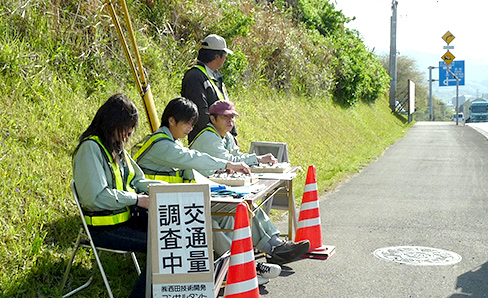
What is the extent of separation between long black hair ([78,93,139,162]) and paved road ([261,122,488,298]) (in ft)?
6.44

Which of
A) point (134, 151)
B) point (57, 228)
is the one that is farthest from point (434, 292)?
point (57, 228)

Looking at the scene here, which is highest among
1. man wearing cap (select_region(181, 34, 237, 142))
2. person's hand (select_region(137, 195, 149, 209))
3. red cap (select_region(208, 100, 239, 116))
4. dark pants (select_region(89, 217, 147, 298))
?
man wearing cap (select_region(181, 34, 237, 142))

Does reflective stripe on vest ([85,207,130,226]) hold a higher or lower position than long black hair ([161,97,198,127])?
lower

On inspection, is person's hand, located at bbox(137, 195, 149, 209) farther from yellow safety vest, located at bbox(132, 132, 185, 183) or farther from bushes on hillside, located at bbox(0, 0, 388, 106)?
bushes on hillside, located at bbox(0, 0, 388, 106)

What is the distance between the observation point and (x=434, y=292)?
541 centimetres

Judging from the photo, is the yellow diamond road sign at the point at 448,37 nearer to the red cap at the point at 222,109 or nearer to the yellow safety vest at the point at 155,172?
the red cap at the point at 222,109

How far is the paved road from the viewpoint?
18.2 ft

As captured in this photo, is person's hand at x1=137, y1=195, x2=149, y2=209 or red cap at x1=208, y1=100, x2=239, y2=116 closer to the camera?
person's hand at x1=137, y1=195, x2=149, y2=209

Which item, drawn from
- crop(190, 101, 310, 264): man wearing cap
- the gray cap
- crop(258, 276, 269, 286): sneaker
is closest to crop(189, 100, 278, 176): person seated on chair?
crop(190, 101, 310, 264): man wearing cap

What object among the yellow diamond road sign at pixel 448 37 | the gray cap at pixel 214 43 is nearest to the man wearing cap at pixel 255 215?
the gray cap at pixel 214 43

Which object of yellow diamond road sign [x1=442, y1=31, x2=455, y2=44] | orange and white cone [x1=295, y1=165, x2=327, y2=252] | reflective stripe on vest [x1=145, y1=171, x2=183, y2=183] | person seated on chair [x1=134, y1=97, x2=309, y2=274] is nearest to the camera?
person seated on chair [x1=134, y1=97, x2=309, y2=274]

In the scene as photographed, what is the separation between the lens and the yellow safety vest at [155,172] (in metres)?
5.20

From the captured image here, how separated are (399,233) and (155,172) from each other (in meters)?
3.71

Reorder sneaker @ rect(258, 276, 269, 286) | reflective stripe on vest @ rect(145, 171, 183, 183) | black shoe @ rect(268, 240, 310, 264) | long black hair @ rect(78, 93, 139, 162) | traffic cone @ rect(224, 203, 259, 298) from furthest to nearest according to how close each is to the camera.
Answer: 1. black shoe @ rect(268, 240, 310, 264)
2. sneaker @ rect(258, 276, 269, 286)
3. reflective stripe on vest @ rect(145, 171, 183, 183)
4. traffic cone @ rect(224, 203, 259, 298)
5. long black hair @ rect(78, 93, 139, 162)
